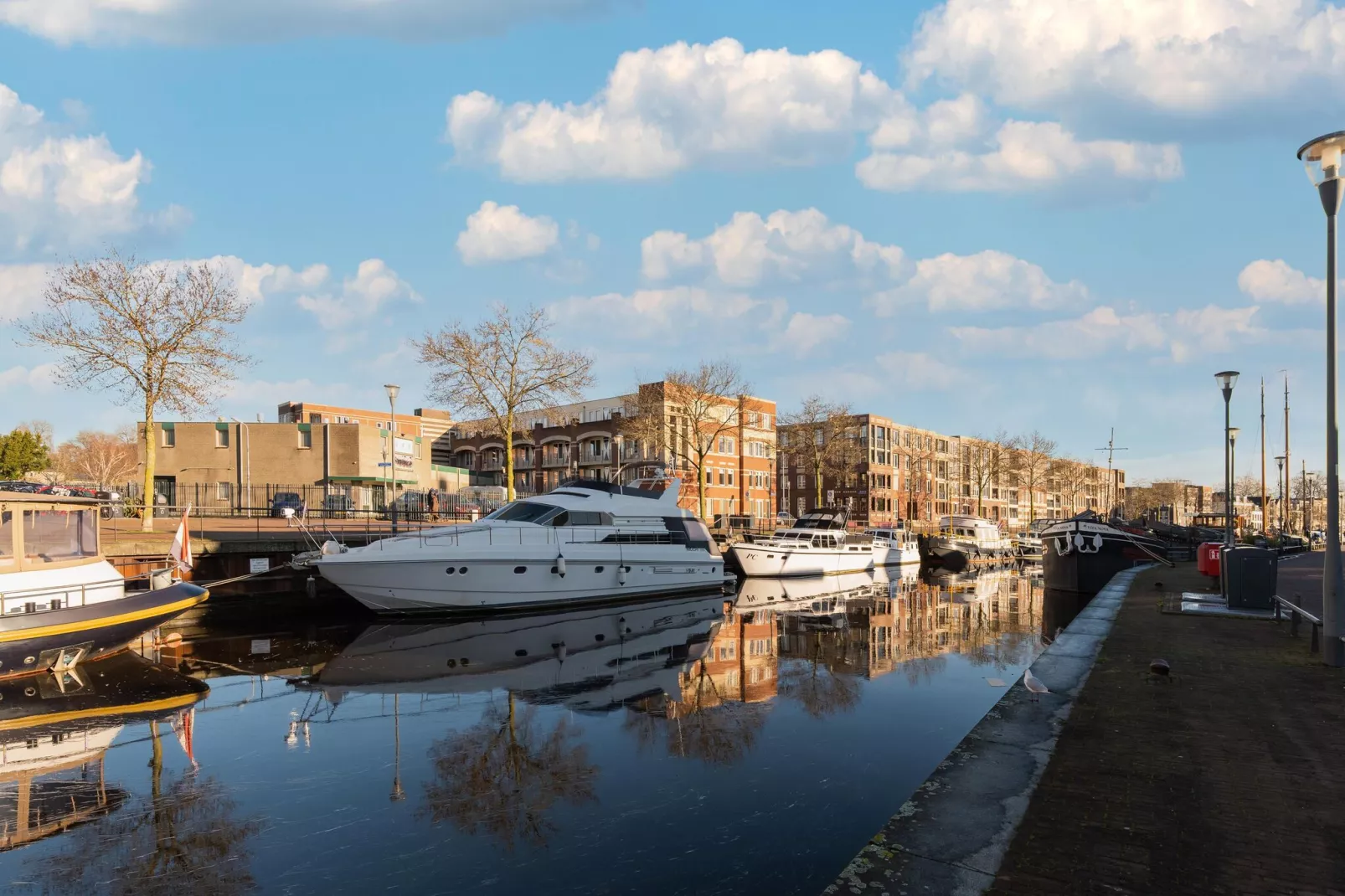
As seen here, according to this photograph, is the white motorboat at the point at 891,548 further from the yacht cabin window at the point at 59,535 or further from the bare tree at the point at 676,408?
the yacht cabin window at the point at 59,535

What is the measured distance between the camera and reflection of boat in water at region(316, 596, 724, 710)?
44.1ft

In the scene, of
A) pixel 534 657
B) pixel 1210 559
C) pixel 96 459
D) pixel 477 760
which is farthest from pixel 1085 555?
pixel 96 459

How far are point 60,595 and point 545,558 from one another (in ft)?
38.7

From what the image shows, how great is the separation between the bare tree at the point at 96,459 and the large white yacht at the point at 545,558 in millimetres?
64553

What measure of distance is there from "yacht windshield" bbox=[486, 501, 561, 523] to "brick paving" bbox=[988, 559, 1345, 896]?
1661 cm

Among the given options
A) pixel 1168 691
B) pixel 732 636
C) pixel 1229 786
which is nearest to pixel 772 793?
pixel 1229 786

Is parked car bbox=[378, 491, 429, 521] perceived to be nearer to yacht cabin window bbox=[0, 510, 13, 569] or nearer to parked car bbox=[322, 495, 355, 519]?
parked car bbox=[322, 495, 355, 519]

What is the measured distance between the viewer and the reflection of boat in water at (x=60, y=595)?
13.0 meters

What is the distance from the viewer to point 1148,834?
5.46m

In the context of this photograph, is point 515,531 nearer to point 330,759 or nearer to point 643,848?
point 330,759

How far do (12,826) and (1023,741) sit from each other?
395 inches

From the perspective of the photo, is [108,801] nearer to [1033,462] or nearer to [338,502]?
[338,502]

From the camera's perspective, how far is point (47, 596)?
13727 millimetres

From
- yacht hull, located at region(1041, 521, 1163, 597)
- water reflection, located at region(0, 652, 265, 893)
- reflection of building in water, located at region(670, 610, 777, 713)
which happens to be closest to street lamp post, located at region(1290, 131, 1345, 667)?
reflection of building in water, located at region(670, 610, 777, 713)
